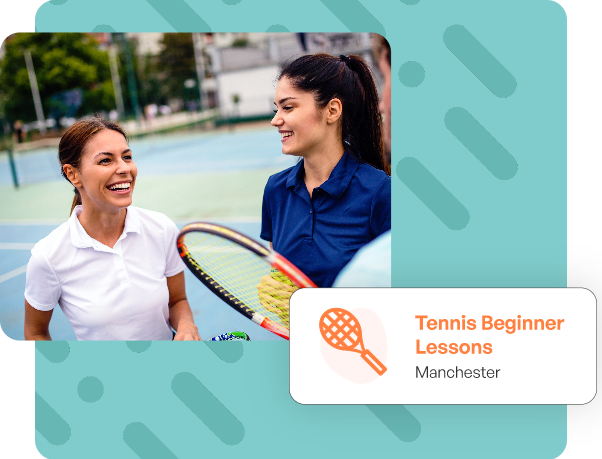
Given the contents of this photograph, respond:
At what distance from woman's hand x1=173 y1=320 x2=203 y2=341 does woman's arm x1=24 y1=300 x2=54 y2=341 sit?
429mm

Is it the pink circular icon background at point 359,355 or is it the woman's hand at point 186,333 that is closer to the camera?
the pink circular icon background at point 359,355

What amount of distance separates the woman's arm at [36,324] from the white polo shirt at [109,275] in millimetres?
33

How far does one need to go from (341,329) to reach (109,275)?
77 centimetres

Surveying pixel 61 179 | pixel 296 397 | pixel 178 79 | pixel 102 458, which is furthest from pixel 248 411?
pixel 178 79

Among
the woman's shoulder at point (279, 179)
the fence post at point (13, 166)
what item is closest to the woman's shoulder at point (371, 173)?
the woman's shoulder at point (279, 179)

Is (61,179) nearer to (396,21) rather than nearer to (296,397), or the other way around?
(296,397)

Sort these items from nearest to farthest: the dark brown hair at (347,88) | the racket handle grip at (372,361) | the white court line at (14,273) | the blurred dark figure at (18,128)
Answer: the dark brown hair at (347,88) < the racket handle grip at (372,361) < the white court line at (14,273) < the blurred dark figure at (18,128)

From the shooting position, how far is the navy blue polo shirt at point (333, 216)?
5.05 ft

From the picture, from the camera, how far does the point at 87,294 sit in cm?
171

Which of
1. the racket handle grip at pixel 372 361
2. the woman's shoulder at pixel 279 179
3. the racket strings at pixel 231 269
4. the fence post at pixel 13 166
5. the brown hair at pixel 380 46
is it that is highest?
the brown hair at pixel 380 46

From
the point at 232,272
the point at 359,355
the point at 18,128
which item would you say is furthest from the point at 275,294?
the point at 18,128

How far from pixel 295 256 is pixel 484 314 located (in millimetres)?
588

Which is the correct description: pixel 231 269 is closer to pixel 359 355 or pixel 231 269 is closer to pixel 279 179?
pixel 279 179

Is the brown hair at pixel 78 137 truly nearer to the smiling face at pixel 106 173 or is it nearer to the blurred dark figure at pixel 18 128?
the smiling face at pixel 106 173
